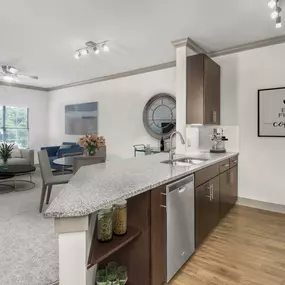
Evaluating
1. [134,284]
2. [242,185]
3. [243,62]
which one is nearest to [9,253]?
[134,284]

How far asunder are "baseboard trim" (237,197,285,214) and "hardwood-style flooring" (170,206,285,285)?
30cm

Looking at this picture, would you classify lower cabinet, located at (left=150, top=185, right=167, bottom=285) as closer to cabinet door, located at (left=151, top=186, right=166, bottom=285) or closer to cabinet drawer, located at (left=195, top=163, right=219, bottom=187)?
cabinet door, located at (left=151, top=186, right=166, bottom=285)

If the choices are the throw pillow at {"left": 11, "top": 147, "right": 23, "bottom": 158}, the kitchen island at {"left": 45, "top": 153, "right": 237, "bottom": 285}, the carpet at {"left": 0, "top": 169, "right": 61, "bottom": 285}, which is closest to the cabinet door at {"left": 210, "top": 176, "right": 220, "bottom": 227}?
the kitchen island at {"left": 45, "top": 153, "right": 237, "bottom": 285}

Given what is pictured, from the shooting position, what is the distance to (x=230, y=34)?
3.32m

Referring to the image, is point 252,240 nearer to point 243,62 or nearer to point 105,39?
point 243,62

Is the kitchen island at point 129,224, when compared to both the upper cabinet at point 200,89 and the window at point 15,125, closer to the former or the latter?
the upper cabinet at point 200,89

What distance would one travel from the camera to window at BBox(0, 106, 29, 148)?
658cm

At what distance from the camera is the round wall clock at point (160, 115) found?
4730 millimetres

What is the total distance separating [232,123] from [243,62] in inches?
39.2

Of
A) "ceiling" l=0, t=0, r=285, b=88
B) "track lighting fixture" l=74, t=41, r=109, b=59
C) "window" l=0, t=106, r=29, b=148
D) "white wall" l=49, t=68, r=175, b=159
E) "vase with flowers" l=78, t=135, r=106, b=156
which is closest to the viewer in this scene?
"ceiling" l=0, t=0, r=285, b=88

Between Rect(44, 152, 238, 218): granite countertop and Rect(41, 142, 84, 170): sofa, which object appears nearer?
Rect(44, 152, 238, 218): granite countertop

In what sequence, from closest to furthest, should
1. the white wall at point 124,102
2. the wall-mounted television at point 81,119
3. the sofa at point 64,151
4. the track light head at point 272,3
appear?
1. the track light head at point 272,3
2. the white wall at point 124,102
3. the sofa at point 64,151
4. the wall-mounted television at point 81,119

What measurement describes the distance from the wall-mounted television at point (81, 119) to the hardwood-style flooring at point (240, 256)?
4.33m

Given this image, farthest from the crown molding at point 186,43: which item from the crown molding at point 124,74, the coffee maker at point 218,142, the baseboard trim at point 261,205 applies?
the baseboard trim at point 261,205
